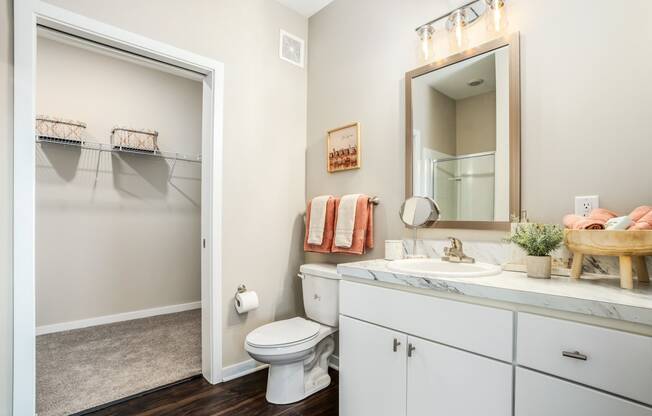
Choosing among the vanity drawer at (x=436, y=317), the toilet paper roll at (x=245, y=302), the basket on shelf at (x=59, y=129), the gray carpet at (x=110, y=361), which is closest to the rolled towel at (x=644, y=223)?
the vanity drawer at (x=436, y=317)

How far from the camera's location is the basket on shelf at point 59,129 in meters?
2.73

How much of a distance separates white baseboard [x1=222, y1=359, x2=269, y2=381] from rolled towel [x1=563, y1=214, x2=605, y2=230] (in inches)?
80.4

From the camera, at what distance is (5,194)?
1.44 metres

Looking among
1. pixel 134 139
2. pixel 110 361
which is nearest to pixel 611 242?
pixel 110 361

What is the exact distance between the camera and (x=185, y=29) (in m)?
1.98

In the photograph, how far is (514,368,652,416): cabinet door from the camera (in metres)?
0.85

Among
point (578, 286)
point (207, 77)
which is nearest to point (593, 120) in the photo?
point (578, 286)

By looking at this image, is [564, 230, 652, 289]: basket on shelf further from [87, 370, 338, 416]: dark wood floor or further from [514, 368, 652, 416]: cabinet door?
[87, 370, 338, 416]: dark wood floor

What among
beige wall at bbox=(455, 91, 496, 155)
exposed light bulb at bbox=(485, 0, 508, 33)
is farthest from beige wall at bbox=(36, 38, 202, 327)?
exposed light bulb at bbox=(485, 0, 508, 33)

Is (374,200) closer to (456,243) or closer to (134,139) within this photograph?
(456,243)

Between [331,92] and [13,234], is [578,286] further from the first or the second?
[13,234]

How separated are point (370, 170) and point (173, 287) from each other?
271 centimetres

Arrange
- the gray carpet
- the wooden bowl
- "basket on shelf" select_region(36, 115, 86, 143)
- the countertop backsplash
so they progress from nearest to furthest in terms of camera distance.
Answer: the wooden bowl, the countertop backsplash, the gray carpet, "basket on shelf" select_region(36, 115, 86, 143)

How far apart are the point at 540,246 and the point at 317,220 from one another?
4.53 ft
